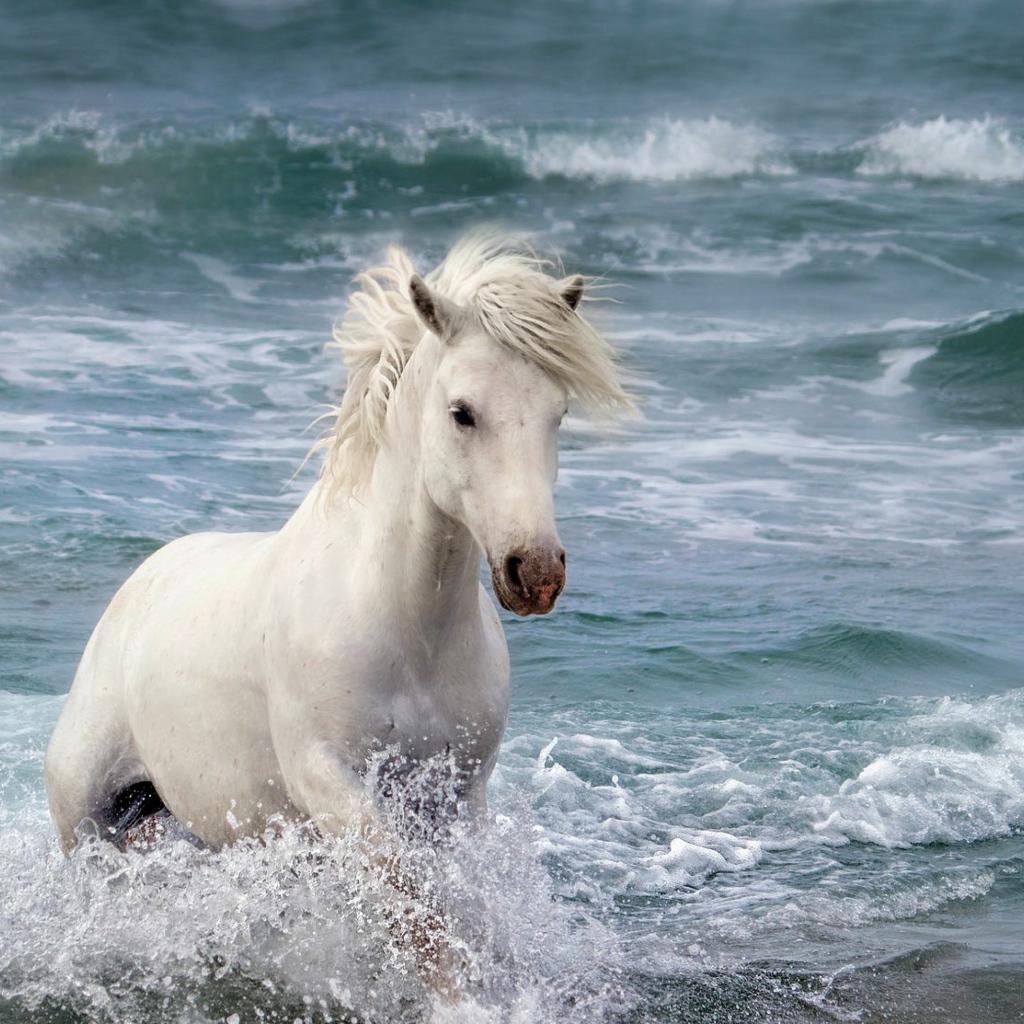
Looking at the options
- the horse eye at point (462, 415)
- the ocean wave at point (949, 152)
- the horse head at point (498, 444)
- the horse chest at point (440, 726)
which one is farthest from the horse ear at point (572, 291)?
the ocean wave at point (949, 152)

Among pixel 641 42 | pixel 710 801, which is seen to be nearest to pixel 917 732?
pixel 710 801

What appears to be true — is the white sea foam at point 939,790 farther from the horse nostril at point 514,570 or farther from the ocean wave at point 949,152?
the ocean wave at point 949,152

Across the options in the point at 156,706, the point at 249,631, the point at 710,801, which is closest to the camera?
the point at 249,631

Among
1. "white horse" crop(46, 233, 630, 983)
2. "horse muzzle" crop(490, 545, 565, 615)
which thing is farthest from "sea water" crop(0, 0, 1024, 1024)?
"horse muzzle" crop(490, 545, 565, 615)

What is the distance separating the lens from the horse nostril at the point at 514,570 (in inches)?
117

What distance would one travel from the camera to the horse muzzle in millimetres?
2943

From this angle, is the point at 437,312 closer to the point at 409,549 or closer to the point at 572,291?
the point at 572,291

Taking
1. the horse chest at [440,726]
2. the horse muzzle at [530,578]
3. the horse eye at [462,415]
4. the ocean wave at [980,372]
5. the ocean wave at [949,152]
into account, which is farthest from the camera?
the ocean wave at [949,152]

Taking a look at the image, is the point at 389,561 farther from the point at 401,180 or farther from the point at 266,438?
the point at 401,180

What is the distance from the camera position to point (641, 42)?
2773 centimetres

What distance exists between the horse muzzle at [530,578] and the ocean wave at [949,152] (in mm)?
22887

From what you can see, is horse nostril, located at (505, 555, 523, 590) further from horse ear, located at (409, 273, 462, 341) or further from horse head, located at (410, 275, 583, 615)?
horse ear, located at (409, 273, 462, 341)

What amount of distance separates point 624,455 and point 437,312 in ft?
29.5

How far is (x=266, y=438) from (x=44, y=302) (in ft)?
23.4
